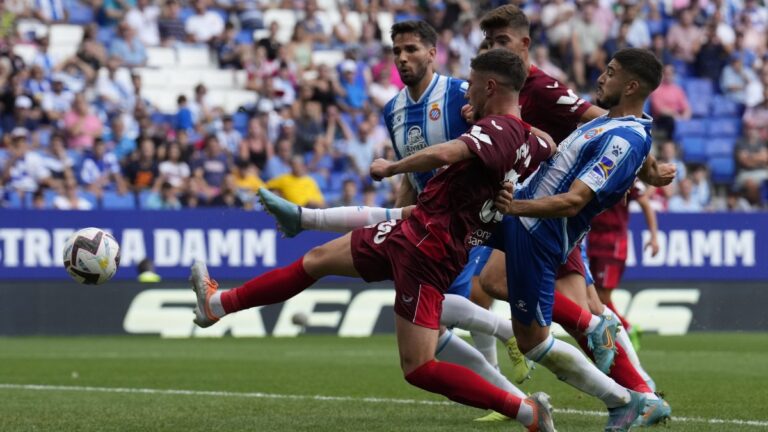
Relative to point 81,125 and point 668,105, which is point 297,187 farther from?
point 668,105

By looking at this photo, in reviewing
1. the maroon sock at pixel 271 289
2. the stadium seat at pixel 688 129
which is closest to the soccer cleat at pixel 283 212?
the maroon sock at pixel 271 289

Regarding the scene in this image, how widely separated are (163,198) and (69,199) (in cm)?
131

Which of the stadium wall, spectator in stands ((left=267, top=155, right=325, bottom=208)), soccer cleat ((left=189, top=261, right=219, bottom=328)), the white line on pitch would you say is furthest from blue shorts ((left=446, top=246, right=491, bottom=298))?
spectator in stands ((left=267, top=155, right=325, bottom=208))

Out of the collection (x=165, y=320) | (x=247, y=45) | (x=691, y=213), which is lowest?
(x=165, y=320)

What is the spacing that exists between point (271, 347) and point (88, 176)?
495 cm

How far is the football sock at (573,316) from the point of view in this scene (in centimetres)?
817

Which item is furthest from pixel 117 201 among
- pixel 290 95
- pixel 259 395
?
pixel 259 395

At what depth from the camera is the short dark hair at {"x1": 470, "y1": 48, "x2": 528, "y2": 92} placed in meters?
7.25

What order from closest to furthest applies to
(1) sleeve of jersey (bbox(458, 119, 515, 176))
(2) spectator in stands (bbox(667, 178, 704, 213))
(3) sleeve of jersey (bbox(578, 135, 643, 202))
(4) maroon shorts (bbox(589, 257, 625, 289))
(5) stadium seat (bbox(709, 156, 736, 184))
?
(1) sleeve of jersey (bbox(458, 119, 515, 176)) < (3) sleeve of jersey (bbox(578, 135, 643, 202)) < (4) maroon shorts (bbox(589, 257, 625, 289)) < (2) spectator in stands (bbox(667, 178, 704, 213)) < (5) stadium seat (bbox(709, 156, 736, 184))

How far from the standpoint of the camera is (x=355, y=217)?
8555 mm

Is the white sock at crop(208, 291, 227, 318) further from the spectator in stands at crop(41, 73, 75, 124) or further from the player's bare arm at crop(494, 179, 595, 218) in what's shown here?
the spectator in stands at crop(41, 73, 75, 124)

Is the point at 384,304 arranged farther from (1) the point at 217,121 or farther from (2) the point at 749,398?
(2) the point at 749,398

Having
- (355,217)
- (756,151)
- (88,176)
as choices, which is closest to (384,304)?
(88,176)

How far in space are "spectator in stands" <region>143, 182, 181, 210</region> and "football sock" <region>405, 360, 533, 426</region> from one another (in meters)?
12.5
